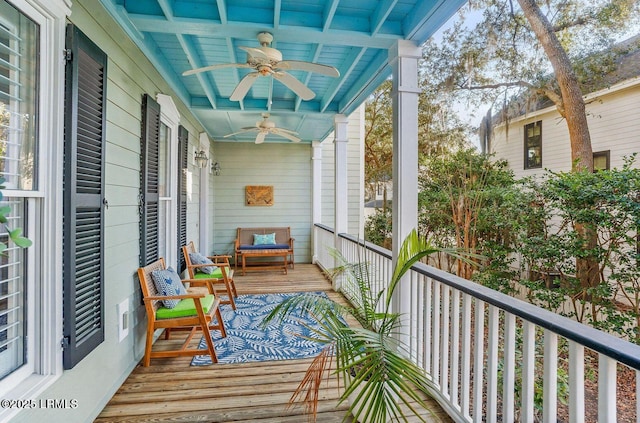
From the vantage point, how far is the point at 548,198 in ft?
11.1

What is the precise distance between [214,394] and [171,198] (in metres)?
2.25

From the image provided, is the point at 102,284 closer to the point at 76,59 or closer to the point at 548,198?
the point at 76,59

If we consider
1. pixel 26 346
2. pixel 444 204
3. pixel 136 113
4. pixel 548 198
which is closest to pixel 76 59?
pixel 136 113

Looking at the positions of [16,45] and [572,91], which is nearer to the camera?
[16,45]

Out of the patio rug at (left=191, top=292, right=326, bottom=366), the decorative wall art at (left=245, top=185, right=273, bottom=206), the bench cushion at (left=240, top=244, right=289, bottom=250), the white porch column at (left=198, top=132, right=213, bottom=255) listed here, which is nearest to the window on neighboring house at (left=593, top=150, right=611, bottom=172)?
the patio rug at (left=191, top=292, right=326, bottom=366)

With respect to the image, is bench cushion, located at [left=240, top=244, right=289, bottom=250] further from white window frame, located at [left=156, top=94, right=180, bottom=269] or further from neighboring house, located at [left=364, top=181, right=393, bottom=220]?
neighboring house, located at [left=364, top=181, right=393, bottom=220]

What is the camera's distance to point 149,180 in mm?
2955

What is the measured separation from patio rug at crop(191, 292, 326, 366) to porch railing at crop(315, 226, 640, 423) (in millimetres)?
979

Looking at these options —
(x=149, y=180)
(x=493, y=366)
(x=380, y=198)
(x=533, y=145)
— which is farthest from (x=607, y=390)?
(x=380, y=198)

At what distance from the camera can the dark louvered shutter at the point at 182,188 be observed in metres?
3.97

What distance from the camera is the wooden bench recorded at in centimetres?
657

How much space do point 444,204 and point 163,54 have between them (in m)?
4.40

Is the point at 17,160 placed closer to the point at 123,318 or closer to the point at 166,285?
the point at 123,318

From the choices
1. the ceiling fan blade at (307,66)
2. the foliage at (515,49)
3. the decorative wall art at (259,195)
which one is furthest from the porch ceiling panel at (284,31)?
the decorative wall art at (259,195)
